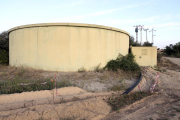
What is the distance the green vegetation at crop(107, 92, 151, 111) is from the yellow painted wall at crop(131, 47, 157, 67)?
7.38 metres

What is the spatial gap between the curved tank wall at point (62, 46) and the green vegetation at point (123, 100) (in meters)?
4.80

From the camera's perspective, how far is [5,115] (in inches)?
170

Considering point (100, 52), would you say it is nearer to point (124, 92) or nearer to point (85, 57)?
point (85, 57)

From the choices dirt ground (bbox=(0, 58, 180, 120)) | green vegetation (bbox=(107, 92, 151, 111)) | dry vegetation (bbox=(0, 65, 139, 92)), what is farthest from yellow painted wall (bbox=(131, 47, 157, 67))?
green vegetation (bbox=(107, 92, 151, 111))

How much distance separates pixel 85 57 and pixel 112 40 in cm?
280

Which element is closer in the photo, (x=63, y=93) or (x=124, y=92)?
(x=63, y=93)

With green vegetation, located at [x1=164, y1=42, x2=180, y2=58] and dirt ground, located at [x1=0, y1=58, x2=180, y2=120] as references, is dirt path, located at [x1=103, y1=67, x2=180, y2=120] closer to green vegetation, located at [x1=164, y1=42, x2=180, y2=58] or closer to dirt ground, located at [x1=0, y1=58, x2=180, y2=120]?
dirt ground, located at [x1=0, y1=58, x2=180, y2=120]

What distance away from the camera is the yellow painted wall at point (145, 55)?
44.8ft

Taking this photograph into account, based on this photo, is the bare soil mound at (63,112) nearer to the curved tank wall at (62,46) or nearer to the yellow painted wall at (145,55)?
the curved tank wall at (62,46)

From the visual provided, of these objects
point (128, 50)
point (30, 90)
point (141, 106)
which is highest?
point (128, 50)

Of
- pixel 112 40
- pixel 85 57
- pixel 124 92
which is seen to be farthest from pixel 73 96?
pixel 112 40

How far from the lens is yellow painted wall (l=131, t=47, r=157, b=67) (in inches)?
537

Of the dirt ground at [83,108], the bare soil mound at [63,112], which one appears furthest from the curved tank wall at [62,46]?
the bare soil mound at [63,112]

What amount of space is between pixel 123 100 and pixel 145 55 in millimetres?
8819
